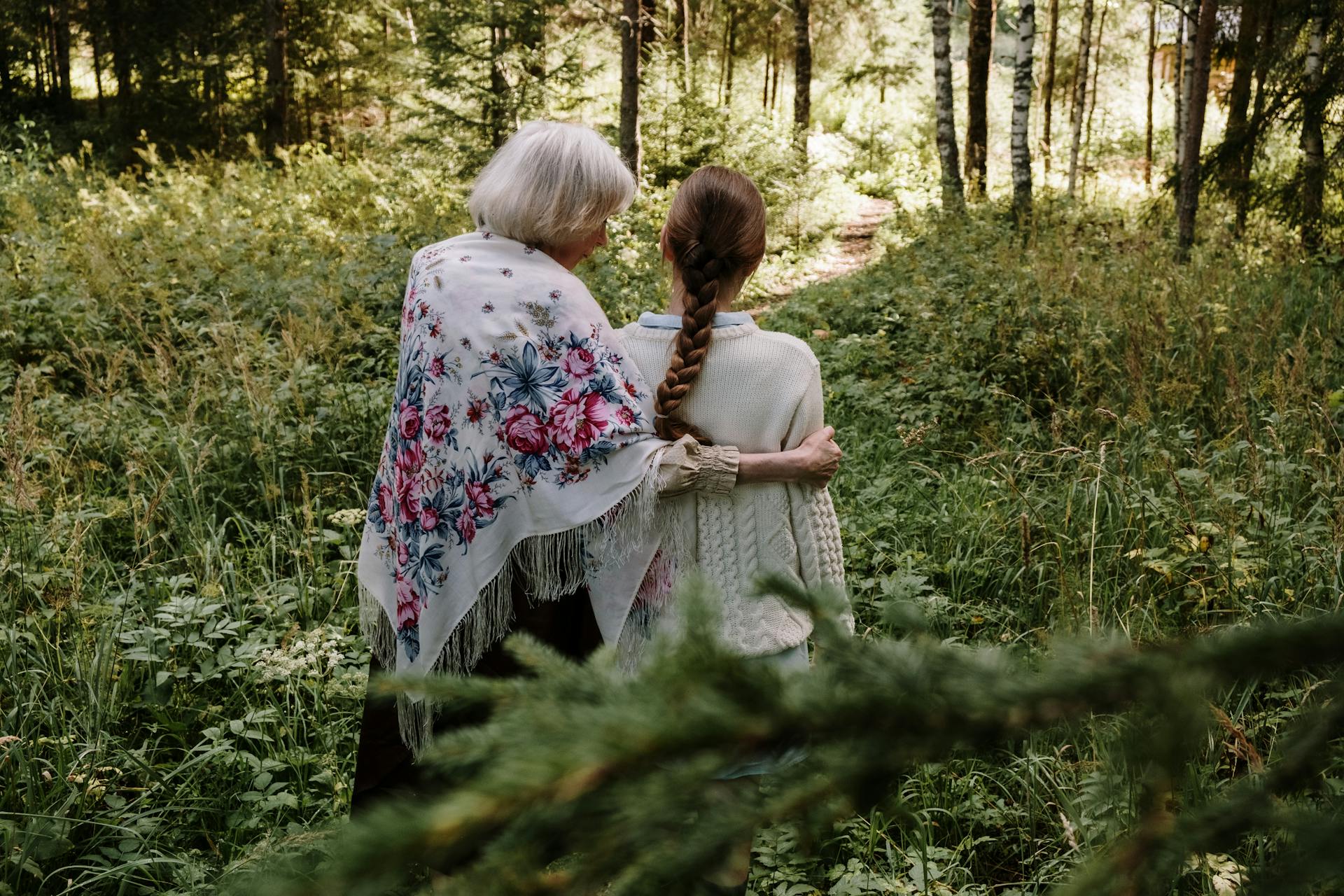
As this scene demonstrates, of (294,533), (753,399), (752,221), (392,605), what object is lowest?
(294,533)

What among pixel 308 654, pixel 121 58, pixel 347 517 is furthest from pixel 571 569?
pixel 121 58

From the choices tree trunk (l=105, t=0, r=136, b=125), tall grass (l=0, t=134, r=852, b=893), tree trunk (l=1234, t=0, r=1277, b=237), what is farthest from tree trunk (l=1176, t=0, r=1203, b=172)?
tree trunk (l=105, t=0, r=136, b=125)

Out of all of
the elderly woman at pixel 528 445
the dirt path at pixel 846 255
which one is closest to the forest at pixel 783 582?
the dirt path at pixel 846 255

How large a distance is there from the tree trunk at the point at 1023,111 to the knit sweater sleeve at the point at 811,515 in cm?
1032

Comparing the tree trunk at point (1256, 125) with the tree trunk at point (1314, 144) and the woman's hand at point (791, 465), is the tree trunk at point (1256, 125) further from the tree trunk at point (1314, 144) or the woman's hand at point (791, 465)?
the woman's hand at point (791, 465)

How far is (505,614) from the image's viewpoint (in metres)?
2.35

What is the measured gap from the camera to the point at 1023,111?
12805mm

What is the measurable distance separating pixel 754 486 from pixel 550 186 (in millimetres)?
902

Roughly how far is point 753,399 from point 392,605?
113 cm

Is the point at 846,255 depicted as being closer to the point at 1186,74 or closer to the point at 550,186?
the point at 1186,74

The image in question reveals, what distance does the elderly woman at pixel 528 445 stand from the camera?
224 cm

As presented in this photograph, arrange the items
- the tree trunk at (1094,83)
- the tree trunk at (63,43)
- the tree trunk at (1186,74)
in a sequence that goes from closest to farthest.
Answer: the tree trunk at (1186,74) → the tree trunk at (63,43) → the tree trunk at (1094,83)

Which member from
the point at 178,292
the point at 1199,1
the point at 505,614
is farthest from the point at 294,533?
the point at 1199,1

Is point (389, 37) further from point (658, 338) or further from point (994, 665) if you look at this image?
point (994, 665)
